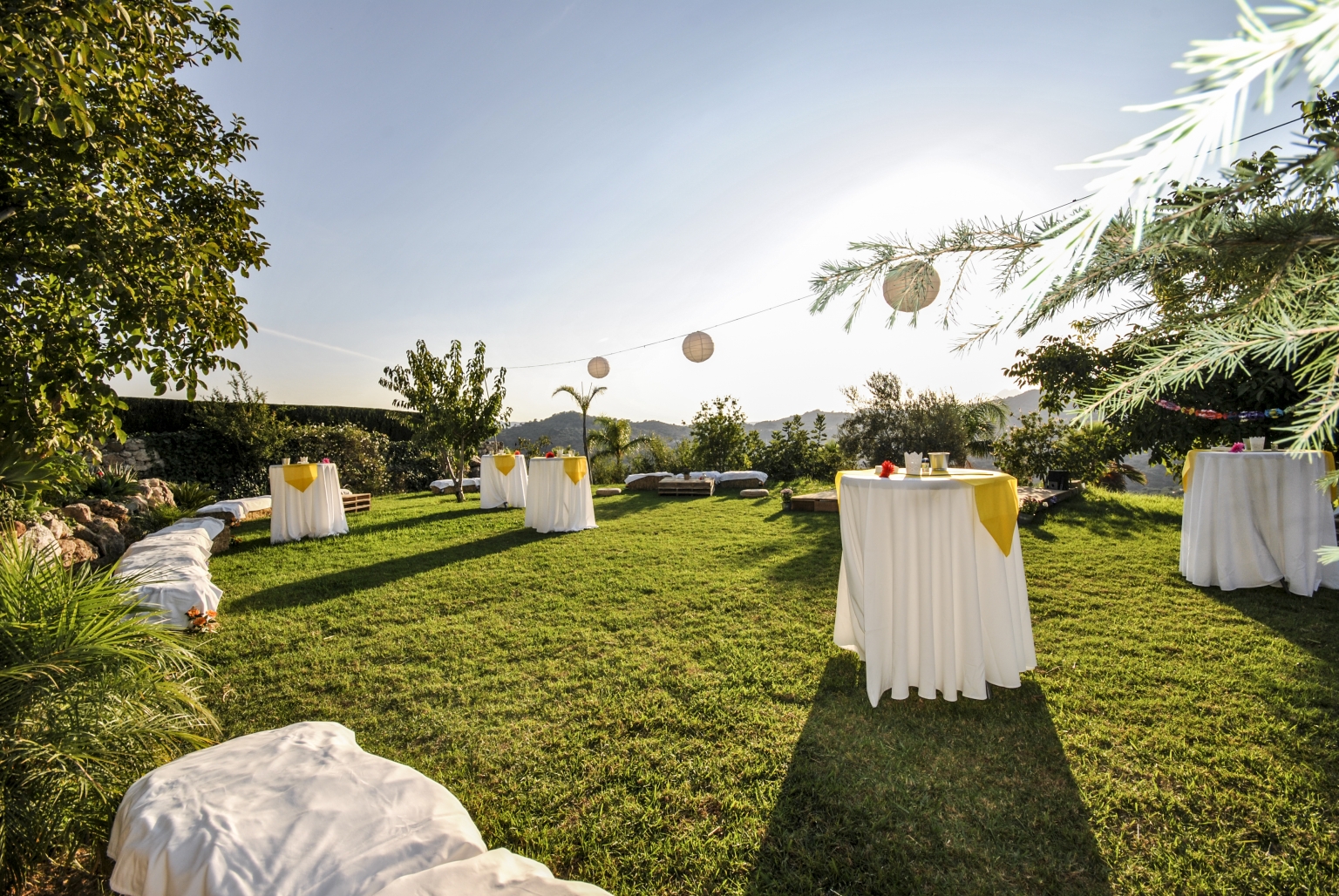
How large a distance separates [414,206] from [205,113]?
516cm

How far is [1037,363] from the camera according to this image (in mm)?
8195

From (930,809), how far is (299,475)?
8.54 metres

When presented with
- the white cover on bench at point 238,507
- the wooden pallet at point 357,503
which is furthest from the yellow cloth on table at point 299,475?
the wooden pallet at point 357,503

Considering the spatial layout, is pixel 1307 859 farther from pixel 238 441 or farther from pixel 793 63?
pixel 238 441

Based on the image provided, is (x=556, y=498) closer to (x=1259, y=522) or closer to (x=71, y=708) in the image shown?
(x=71, y=708)

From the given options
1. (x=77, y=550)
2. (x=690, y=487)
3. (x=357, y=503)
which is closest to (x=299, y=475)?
(x=77, y=550)

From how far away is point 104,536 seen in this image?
629cm

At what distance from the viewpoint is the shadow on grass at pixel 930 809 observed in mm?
1850

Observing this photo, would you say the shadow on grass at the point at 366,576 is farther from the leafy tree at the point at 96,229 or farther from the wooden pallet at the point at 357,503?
the wooden pallet at the point at 357,503

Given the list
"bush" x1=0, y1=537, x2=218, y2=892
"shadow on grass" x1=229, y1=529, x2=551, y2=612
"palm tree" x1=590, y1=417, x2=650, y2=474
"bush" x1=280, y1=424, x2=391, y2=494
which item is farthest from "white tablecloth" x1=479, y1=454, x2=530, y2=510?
"bush" x1=0, y1=537, x2=218, y2=892

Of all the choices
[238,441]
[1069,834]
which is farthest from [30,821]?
[238,441]

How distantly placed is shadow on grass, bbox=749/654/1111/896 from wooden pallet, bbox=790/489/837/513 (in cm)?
605

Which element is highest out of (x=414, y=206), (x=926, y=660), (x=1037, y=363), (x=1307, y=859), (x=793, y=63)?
(x=414, y=206)

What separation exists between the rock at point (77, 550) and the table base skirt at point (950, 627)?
7.14 meters
